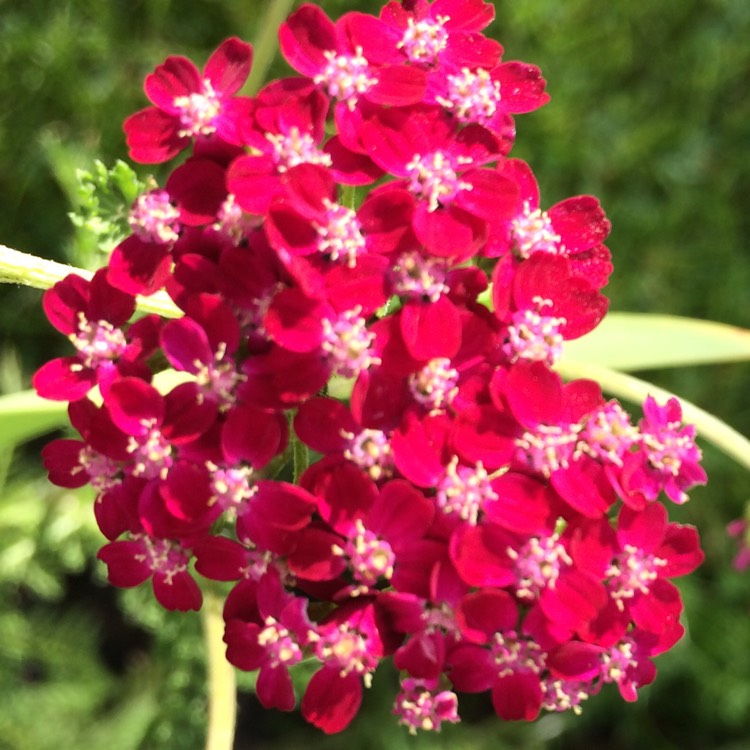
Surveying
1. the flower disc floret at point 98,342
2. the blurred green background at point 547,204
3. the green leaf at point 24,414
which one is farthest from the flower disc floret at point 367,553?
the blurred green background at point 547,204

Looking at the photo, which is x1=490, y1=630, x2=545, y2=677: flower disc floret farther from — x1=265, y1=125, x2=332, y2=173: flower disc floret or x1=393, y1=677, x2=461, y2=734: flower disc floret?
x1=265, y1=125, x2=332, y2=173: flower disc floret

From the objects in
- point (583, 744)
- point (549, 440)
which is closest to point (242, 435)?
point (549, 440)

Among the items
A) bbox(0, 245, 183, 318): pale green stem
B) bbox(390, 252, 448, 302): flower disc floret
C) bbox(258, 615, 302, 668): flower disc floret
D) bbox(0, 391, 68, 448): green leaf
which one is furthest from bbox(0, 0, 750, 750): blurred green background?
bbox(390, 252, 448, 302): flower disc floret

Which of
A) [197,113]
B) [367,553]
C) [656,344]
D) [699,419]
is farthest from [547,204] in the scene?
[367,553]

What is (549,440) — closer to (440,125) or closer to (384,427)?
(384,427)

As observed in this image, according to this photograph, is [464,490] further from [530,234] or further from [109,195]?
[109,195]

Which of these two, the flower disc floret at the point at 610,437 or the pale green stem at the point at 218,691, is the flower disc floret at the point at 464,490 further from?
the pale green stem at the point at 218,691
